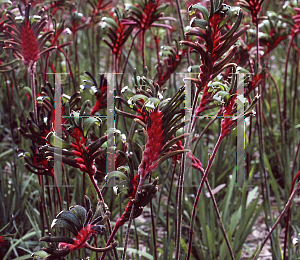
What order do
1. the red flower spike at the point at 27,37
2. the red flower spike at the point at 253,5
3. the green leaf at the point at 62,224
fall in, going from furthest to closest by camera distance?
the red flower spike at the point at 253,5
the red flower spike at the point at 27,37
the green leaf at the point at 62,224

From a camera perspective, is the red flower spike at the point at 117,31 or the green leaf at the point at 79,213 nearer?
the green leaf at the point at 79,213

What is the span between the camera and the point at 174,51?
1.03m

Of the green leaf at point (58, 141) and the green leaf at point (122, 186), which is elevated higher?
the green leaf at point (58, 141)

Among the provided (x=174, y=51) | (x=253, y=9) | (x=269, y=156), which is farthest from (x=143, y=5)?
(x=269, y=156)

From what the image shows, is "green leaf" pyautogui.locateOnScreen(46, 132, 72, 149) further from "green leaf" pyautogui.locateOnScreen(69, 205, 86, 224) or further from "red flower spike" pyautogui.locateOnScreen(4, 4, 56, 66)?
"red flower spike" pyautogui.locateOnScreen(4, 4, 56, 66)

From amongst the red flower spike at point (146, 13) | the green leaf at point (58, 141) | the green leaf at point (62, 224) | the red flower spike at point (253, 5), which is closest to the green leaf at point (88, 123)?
the green leaf at point (58, 141)

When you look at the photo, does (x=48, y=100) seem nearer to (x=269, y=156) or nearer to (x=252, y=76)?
(x=252, y=76)

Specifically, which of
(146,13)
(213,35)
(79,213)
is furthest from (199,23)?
(146,13)

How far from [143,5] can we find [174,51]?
0.15 metres

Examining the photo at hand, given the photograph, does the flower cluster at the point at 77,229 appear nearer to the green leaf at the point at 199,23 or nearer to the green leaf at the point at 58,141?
the green leaf at the point at 58,141

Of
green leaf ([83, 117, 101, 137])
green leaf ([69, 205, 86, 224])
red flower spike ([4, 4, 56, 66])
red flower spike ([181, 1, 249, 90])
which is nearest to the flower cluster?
green leaf ([69, 205, 86, 224])

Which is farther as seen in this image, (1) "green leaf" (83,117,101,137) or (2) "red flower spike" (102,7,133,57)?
(2) "red flower spike" (102,7,133,57)

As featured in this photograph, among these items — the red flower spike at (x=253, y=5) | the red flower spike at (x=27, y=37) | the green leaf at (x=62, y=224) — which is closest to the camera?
the green leaf at (x=62, y=224)

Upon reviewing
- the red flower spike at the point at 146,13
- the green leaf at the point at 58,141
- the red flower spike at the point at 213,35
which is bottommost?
the green leaf at the point at 58,141
